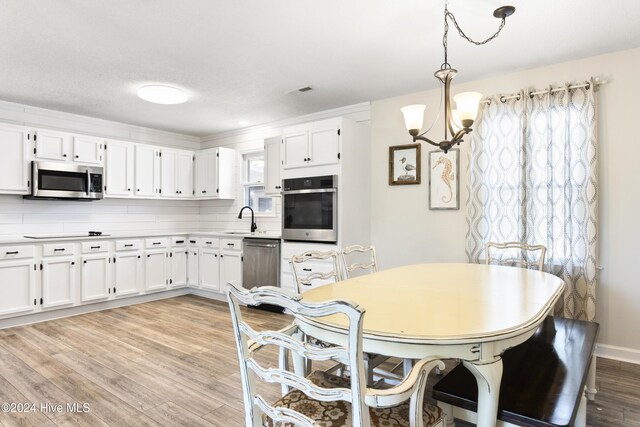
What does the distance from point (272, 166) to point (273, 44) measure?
6.74ft

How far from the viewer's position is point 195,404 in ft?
7.58

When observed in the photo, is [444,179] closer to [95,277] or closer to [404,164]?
[404,164]

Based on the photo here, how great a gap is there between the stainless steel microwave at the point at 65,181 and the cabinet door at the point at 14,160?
87mm

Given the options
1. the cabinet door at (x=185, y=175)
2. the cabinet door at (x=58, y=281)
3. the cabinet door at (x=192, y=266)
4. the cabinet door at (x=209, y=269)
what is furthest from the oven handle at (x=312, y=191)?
the cabinet door at (x=58, y=281)

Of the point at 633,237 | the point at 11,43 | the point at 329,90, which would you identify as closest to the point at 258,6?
the point at 329,90

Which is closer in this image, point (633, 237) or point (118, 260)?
point (633, 237)

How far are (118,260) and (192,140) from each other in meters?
2.47

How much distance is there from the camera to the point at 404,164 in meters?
4.12

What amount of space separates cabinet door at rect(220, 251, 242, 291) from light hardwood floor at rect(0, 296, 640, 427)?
2.91 ft

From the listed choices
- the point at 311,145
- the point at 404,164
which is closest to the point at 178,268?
the point at 311,145

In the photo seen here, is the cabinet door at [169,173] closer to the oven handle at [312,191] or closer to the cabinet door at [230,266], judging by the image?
the cabinet door at [230,266]

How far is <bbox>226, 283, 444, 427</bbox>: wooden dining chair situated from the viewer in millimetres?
977

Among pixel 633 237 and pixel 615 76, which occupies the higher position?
pixel 615 76

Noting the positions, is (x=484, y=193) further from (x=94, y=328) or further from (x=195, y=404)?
(x=94, y=328)
